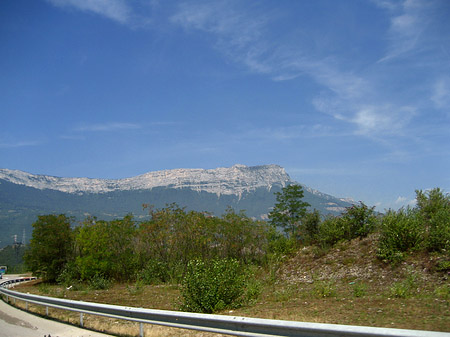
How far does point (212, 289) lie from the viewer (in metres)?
11.4

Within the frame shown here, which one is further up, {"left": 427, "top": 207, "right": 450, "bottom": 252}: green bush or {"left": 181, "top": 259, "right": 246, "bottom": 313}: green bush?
{"left": 427, "top": 207, "right": 450, "bottom": 252}: green bush

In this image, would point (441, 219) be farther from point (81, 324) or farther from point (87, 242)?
point (87, 242)

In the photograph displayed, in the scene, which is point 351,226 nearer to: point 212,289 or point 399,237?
point 399,237

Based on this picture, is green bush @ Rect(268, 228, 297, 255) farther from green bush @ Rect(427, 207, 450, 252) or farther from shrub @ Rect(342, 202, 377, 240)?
green bush @ Rect(427, 207, 450, 252)

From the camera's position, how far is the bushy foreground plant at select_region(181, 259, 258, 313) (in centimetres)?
1122

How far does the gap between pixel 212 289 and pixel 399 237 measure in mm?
8937

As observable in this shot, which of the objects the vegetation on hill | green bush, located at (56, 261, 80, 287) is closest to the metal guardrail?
the vegetation on hill

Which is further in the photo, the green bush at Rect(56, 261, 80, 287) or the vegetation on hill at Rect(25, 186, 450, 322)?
the green bush at Rect(56, 261, 80, 287)

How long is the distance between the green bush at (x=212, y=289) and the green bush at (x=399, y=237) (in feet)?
23.1

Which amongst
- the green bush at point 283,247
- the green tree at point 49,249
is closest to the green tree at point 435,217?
the green bush at point 283,247

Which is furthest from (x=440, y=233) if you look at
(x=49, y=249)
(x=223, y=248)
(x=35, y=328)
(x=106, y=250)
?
(x=49, y=249)

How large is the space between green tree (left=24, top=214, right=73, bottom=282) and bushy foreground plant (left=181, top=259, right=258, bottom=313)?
886 inches

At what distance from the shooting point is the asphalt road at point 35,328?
9.07 m

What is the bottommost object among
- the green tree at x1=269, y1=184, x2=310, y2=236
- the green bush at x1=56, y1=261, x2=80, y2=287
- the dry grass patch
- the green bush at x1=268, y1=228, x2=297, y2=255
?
the green bush at x1=56, y1=261, x2=80, y2=287
